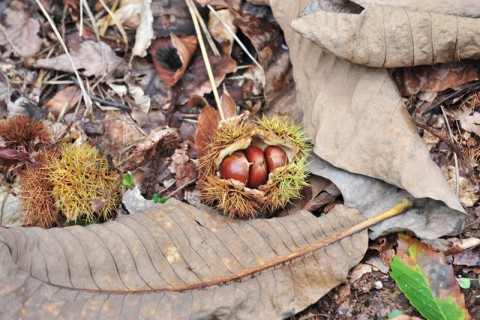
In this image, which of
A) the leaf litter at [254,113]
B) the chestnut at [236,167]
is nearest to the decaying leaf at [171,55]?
the leaf litter at [254,113]

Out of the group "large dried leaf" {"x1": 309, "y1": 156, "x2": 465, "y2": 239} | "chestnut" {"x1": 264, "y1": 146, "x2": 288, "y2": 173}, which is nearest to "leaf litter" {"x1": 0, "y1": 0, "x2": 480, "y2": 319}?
"large dried leaf" {"x1": 309, "y1": 156, "x2": 465, "y2": 239}

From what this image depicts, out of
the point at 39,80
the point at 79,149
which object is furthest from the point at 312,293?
the point at 39,80

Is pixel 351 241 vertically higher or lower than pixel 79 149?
lower

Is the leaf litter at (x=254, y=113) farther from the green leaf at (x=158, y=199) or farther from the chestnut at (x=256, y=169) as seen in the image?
the chestnut at (x=256, y=169)

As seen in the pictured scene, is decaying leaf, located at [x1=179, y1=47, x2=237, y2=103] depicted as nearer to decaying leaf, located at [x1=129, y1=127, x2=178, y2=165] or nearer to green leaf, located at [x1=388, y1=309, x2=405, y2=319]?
decaying leaf, located at [x1=129, y1=127, x2=178, y2=165]

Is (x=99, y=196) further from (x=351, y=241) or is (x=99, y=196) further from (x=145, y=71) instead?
(x=351, y=241)

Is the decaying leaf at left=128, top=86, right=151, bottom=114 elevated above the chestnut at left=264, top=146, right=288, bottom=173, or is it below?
below
